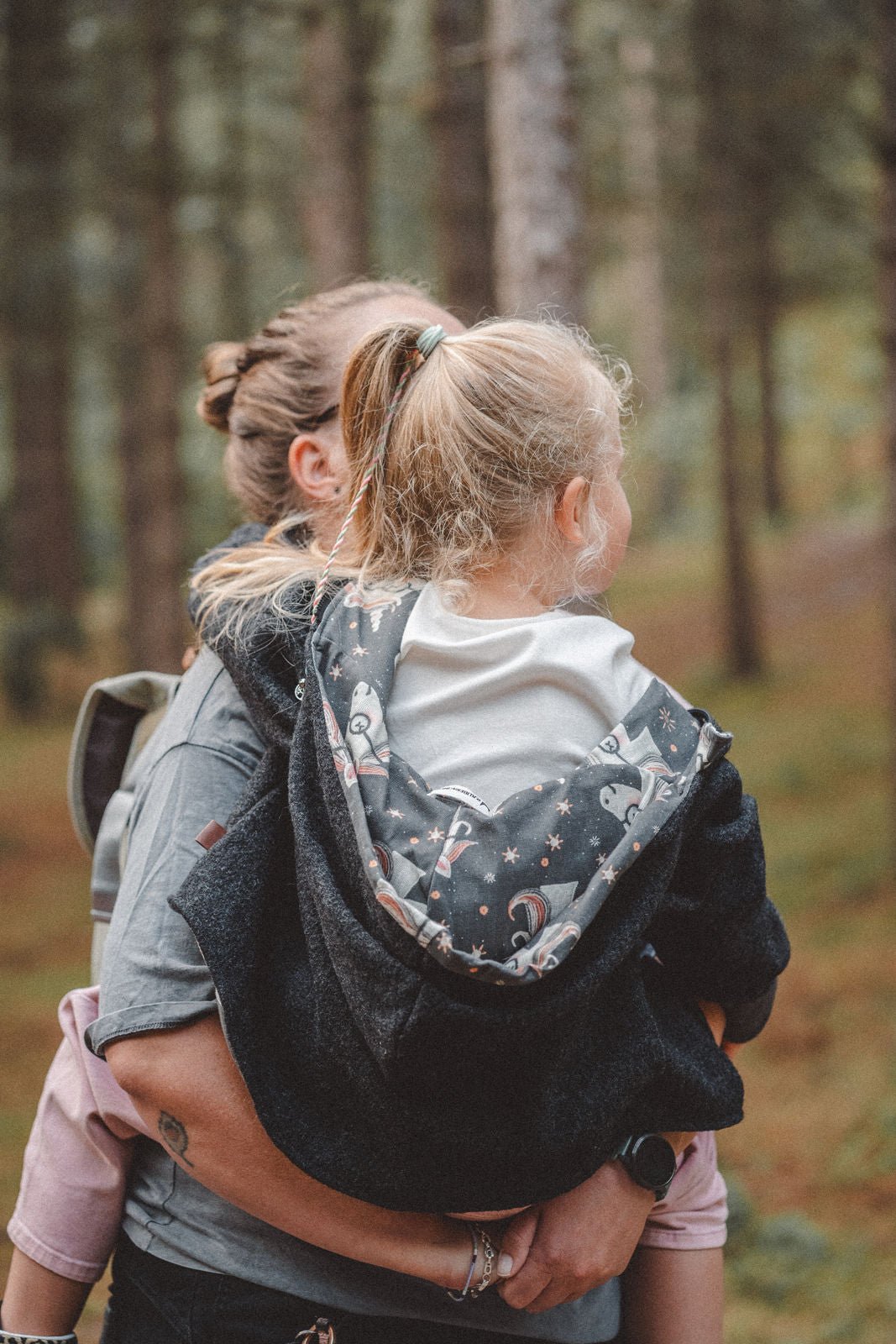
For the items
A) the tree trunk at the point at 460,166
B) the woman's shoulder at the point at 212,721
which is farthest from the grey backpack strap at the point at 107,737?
the tree trunk at the point at 460,166

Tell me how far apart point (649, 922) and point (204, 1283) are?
2.55 ft

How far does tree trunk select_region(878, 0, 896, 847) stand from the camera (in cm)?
684

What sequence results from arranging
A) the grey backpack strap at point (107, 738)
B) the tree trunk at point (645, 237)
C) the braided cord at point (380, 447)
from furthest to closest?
the tree trunk at point (645, 237) → the grey backpack strap at point (107, 738) → the braided cord at point (380, 447)

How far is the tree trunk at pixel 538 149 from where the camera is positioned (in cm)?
400

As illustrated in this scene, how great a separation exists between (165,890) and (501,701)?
0.49 m

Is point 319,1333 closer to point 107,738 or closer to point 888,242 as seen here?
point 107,738

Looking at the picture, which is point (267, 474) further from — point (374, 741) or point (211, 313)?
point (211, 313)

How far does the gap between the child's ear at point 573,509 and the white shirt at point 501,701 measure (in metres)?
0.16

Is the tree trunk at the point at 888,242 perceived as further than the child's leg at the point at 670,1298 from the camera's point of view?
Yes

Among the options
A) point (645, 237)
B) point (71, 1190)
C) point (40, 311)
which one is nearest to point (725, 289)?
point (40, 311)

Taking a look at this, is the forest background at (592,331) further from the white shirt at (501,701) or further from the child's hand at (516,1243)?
the child's hand at (516,1243)

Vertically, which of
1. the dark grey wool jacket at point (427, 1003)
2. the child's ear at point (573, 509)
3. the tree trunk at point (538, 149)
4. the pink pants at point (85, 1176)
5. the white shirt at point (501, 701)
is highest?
the tree trunk at point (538, 149)

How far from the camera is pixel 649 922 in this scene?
5.06 ft

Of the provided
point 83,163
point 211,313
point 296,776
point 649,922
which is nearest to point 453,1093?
point 649,922
